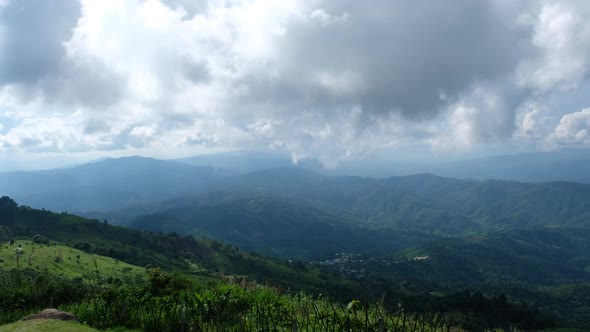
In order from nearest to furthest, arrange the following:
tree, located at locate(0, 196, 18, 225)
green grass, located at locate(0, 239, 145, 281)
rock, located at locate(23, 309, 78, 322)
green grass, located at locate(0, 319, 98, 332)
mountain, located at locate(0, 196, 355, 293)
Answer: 1. green grass, located at locate(0, 319, 98, 332)
2. rock, located at locate(23, 309, 78, 322)
3. green grass, located at locate(0, 239, 145, 281)
4. mountain, located at locate(0, 196, 355, 293)
5. tree, located at locate(0, 196, 18, 225)

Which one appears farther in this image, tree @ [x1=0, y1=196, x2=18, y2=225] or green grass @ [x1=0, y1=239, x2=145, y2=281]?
tree @ [x1=0, y1=196, x2=18, y2=225]

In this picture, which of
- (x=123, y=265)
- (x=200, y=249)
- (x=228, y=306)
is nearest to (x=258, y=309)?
(x=228, y=306)

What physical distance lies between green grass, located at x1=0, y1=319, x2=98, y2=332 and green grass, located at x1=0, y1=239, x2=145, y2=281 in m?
70.8

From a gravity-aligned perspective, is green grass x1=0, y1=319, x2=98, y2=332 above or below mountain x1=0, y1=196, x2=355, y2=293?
above

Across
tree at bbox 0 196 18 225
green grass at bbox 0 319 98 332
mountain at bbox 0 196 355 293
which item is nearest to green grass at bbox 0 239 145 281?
mountain at bbox 0 196 355 293

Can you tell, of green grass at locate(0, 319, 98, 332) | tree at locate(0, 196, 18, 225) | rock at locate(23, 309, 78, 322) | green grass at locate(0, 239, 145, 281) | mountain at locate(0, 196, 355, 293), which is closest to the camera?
green grass at locate(0, 319, 98, 332)

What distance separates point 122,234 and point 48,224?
34.0 m

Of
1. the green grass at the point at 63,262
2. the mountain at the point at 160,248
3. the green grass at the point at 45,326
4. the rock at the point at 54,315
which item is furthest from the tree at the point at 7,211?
the green grass at the point at 45,326

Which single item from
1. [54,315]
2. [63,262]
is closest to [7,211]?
[63,262]

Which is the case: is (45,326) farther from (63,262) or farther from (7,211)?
(7,211)

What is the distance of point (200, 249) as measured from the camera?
16862cm

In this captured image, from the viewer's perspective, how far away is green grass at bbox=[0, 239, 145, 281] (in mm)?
79938

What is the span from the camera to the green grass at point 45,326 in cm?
1329

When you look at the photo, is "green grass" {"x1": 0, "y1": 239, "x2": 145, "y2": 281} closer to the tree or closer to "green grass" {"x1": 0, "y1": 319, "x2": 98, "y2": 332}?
"green grass" {"x1": 0, "y1": 319, "x2": 98, "y2": 332}
